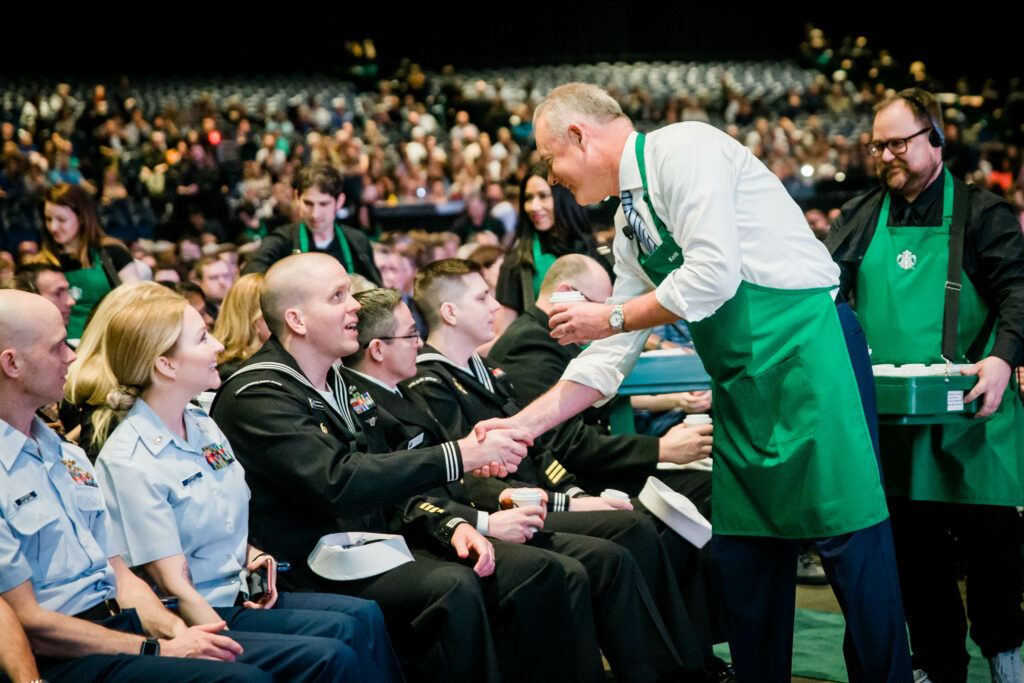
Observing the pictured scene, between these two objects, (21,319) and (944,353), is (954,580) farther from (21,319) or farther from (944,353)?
(21,319)

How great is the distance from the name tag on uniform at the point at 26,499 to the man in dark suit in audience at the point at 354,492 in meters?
0.69

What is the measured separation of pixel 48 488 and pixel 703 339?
1.50 m

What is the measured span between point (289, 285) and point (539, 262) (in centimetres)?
185

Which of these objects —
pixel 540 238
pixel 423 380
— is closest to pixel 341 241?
pixel 540 238

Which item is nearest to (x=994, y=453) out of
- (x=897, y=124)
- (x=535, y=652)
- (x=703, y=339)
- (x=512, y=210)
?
(x=897, y=124)

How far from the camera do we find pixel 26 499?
2.15 m

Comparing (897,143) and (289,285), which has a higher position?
(897,143)

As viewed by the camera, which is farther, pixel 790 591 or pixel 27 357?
pixel 790 591

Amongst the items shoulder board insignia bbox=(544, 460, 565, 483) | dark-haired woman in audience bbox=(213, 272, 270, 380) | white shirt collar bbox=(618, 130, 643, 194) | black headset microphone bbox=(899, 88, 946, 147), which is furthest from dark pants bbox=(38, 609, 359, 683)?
black headset microphone bbox=(899, 88, 946, 147)

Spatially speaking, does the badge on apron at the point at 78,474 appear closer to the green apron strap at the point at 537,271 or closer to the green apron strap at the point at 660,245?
the green apron strap at the point at 660,245

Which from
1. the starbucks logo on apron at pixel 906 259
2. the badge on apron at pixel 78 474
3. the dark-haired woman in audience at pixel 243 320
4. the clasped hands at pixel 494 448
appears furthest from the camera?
the dark-haired woman in audience at pixel 243 320

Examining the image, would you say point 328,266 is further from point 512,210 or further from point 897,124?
point 512,210

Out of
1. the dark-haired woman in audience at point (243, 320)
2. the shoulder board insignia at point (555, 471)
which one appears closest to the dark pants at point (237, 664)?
the shoulder board insignia at point (555, 471)

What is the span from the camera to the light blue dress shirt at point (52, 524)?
83.3 inches
